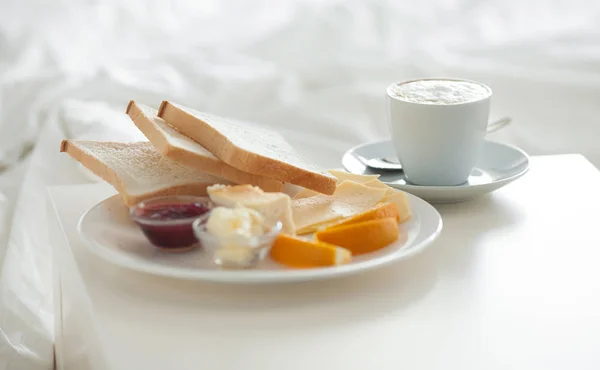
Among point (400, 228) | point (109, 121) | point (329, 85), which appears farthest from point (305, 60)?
point (400, 228)

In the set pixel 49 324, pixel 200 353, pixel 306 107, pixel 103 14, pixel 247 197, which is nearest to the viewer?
pixel 200 353

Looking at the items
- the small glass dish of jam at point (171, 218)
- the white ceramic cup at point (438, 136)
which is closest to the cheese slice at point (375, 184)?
the white ceramic cup at point (438, 136)

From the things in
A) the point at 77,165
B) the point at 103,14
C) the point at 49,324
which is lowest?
the point at 49,324

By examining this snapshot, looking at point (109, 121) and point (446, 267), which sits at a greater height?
point (446, 267)

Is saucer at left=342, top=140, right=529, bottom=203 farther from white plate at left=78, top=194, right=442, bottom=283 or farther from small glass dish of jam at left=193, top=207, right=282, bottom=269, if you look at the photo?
small glass dish of jam at left=193, top=207, right=282, bottom=269

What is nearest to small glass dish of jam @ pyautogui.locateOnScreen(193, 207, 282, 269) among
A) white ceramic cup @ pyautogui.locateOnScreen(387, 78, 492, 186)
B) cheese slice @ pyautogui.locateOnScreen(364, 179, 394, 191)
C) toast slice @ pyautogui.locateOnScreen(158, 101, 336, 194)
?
toast slice @ pyautogui.locateOnScreen(158, 101, 336, 194)

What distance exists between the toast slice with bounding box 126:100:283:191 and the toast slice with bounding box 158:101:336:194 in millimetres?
11

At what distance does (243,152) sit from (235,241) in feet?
0.51

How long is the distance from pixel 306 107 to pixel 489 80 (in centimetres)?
46

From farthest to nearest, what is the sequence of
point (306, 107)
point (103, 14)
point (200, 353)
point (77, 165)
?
1. point (103, 14)
2. point (306, 107)
3. point (77, 165)
4. point (200, 353)

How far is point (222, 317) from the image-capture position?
75 centimetres

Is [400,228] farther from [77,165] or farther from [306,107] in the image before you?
[306,107]

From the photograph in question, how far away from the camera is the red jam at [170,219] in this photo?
812mm

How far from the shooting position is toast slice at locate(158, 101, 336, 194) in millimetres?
904
